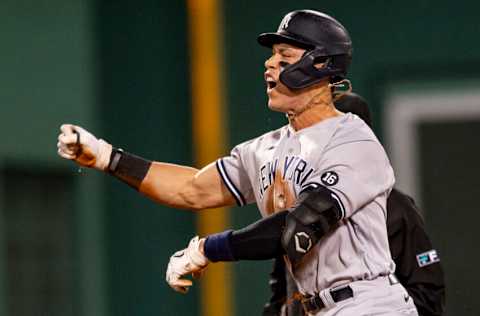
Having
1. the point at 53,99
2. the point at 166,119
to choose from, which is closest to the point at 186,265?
the point at 53,99

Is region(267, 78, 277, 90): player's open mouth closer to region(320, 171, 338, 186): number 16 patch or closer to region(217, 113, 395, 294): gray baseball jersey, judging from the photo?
region(217, 113, 395, 294): gray baseball jersey

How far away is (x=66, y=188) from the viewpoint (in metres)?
8.60

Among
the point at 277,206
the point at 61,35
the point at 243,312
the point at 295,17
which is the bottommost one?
the point at 243,312

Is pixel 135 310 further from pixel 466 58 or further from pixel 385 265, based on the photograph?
pixel 385 265

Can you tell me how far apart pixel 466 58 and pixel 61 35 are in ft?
8.36

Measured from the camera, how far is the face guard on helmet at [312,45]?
4.26m

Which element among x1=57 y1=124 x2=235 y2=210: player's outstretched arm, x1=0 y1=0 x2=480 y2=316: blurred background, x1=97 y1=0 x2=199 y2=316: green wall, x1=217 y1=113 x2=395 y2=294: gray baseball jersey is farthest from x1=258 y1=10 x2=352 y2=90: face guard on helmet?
x1=97 y1=0 x2=199 y2=316: green wall

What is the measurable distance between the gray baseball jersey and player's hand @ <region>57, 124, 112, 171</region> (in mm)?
582

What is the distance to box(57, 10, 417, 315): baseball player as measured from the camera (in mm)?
4027

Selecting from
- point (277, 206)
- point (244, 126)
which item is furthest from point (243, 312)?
point (277, 206)

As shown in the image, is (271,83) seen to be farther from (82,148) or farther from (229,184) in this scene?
(82,148)

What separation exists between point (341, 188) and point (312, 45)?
0.52 m

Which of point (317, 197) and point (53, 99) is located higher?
point (53, 99)

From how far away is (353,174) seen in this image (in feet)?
13.3
